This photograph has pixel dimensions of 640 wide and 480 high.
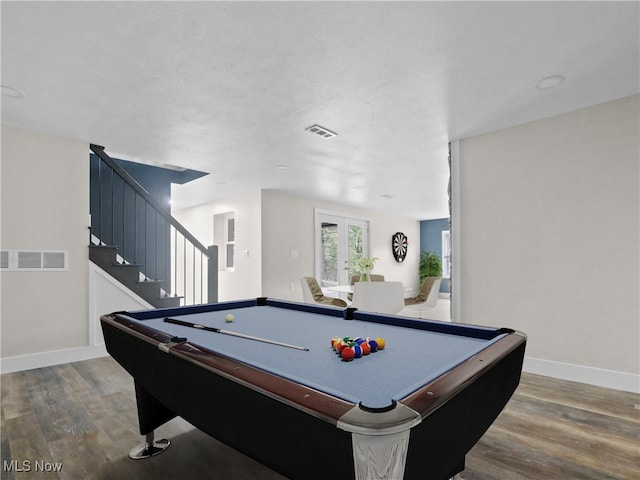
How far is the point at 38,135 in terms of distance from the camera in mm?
3500

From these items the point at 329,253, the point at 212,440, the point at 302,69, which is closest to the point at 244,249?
the point at 329,253

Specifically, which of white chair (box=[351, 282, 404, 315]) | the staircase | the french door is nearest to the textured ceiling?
the staircase

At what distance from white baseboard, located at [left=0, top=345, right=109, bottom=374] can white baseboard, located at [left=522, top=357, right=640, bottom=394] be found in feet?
14.4

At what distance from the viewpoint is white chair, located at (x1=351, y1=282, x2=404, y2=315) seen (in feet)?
14.6

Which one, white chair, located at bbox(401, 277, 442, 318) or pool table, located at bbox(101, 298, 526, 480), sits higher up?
pool table, located at bbox(101, 298, 526, 480)

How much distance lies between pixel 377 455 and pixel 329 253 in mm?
6968

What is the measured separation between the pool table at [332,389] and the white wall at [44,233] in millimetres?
2308

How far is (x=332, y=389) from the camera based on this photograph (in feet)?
2.97

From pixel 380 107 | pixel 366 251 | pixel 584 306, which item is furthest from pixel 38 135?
pixel 366 251

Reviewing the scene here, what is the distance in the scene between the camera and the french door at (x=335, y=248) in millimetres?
7359

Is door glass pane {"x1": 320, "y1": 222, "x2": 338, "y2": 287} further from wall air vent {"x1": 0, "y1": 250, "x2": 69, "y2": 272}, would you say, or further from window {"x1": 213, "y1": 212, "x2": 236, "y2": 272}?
wall air vent {"x1": 0, "y1": 250, "x2": 69, "y2": 272}

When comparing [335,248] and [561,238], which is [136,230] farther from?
[561,238]

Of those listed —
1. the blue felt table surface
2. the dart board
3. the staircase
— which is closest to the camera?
the blue felt table surface

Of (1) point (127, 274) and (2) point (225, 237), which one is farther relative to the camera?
(2) point (225, 237)
